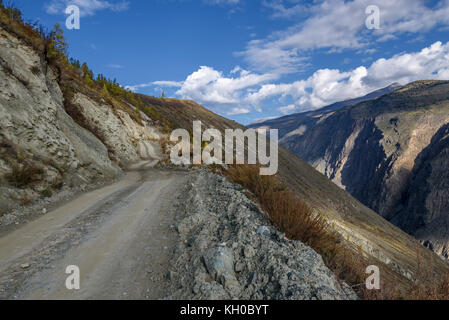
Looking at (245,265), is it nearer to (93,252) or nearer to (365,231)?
(93,252)

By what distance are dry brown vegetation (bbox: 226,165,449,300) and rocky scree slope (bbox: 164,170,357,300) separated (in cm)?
31

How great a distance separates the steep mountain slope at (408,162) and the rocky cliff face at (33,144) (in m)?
109

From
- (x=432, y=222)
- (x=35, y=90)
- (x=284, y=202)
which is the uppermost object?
(x=35, y=90)

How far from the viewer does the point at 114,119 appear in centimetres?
2412

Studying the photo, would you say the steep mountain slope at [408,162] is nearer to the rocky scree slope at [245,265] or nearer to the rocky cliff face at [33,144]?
Result: the rocky scree slope at [245,265]

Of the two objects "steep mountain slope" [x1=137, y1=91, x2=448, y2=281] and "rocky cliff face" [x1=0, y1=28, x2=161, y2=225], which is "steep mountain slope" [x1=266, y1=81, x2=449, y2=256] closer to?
"steep mountain slope" [x1=137, y1=91, x2=448, y2=281]

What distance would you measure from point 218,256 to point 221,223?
1.69 metres

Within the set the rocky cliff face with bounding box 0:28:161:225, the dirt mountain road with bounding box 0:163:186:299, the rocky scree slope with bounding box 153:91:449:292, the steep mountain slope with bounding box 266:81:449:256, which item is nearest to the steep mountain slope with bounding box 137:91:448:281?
the rocky scree slope with bounding box 153:91:449:292

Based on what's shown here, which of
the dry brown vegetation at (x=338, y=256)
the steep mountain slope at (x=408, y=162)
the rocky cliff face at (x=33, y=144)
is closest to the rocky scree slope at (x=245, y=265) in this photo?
the dry brown vegetation at (x=338, y=256)

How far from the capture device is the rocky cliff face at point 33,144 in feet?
25.9

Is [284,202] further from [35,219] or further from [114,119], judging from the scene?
[114,119]

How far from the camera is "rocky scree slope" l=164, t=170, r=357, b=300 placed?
11.0 feet

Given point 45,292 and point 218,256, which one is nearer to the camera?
point 45,292
